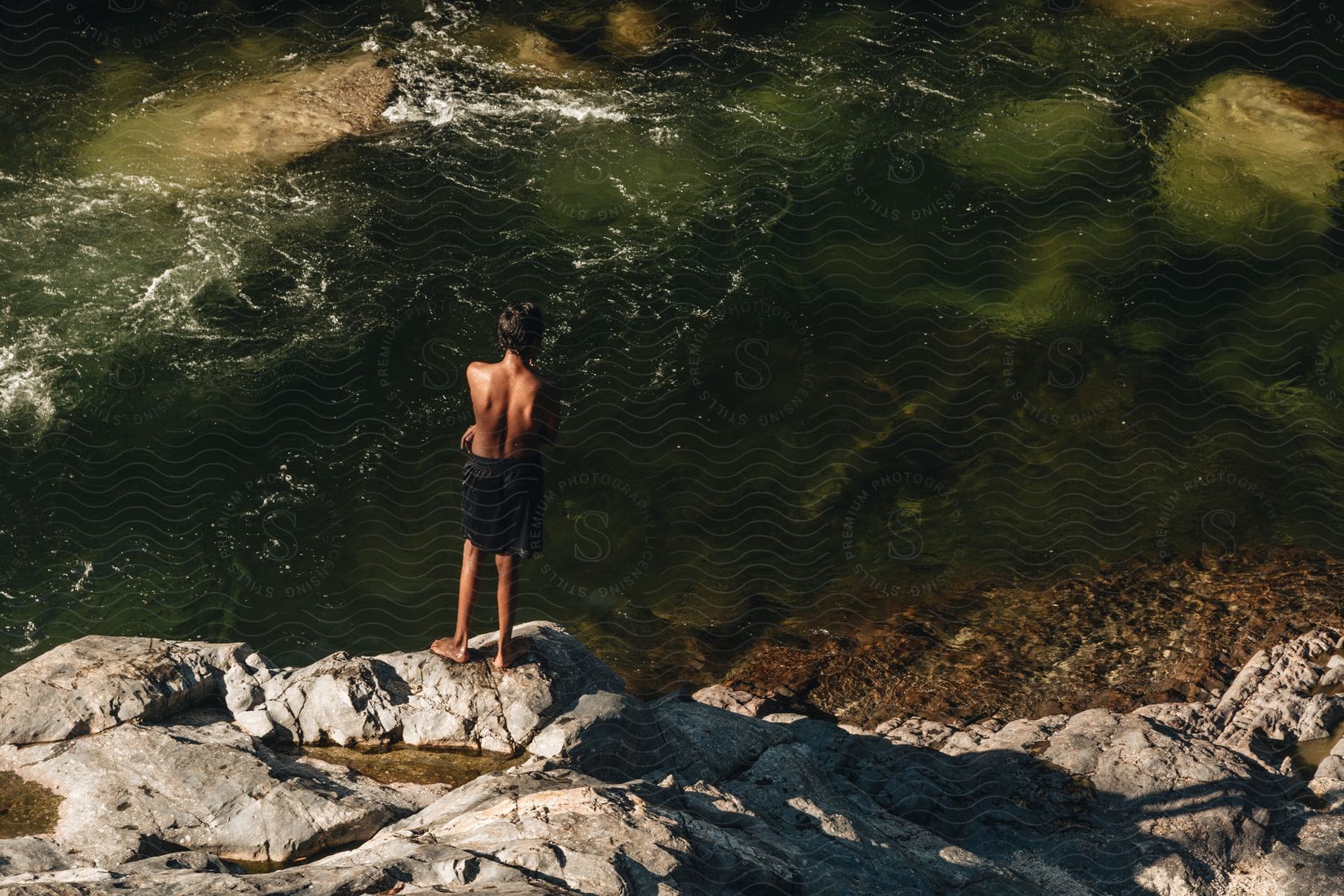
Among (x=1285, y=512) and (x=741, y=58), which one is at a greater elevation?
(x=741, y=58)

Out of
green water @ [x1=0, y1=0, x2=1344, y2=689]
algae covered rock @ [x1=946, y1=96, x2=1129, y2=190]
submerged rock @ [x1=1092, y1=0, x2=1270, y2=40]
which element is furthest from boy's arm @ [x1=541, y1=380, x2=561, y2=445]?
submerged rock @ [x1=1092, y1=0, x2=1270, y2=40]

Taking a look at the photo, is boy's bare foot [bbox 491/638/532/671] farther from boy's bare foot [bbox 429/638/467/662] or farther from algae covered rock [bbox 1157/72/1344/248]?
algae covered rock [bbox 1157/72/1344/248]

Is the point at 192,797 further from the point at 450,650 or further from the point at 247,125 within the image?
the point at 247,125

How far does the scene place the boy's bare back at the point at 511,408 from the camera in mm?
6184

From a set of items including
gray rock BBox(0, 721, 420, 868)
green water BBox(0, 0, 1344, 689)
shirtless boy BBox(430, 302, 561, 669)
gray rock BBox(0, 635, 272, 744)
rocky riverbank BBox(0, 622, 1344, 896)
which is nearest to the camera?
rocky riverbank BBox(0, 622, 1344, 896)

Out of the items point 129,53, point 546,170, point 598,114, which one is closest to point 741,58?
point 598,114

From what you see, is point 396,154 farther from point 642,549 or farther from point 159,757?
point 159,757

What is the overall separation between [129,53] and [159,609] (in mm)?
7725

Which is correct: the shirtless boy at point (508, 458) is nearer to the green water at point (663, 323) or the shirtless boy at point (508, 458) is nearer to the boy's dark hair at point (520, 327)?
the boy's dark hair at point (520, 327)

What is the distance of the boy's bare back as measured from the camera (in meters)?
6.18

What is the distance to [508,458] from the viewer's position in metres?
6.29

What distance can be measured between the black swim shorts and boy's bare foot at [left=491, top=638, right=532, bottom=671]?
1.56 feet

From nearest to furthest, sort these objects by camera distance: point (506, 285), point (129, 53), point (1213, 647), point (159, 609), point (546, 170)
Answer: point (1213, 647)
point (159, 609)
point (506, 285)
point (546, 170)
point (129, 53)

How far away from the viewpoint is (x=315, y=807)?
5598mm
